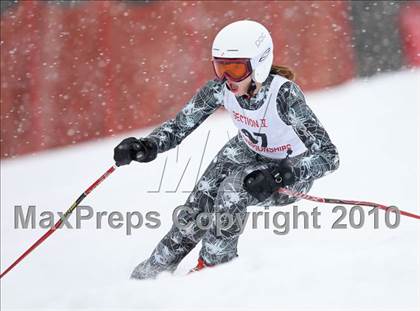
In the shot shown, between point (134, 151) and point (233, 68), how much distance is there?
0.71 m

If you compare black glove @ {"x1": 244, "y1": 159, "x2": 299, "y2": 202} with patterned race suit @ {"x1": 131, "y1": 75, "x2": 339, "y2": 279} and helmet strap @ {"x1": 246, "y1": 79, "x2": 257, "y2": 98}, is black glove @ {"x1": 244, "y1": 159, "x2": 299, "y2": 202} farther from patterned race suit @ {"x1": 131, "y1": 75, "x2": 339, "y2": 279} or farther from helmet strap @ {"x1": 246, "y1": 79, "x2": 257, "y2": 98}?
helmet strap @ {"x1": 246, "y1": 79, "x2": 257, "y2": 98}

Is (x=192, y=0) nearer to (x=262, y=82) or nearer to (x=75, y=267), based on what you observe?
(x=75, y=267)

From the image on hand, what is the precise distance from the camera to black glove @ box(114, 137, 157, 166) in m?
3.81

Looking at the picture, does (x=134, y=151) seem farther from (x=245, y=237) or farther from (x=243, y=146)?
(x=245, y=237)

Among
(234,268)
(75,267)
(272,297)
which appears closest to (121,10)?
(75,267)

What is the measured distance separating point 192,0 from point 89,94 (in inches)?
58.4

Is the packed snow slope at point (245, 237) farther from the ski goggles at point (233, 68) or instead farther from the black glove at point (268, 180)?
the ski goggles at point (233, 68)

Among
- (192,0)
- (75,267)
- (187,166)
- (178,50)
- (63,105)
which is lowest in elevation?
(75,267)

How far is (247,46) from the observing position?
358cm

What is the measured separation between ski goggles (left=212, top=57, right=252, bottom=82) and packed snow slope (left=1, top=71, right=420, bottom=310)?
2.96 ft

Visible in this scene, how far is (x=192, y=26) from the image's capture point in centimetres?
777

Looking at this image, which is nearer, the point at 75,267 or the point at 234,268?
the point at 234,268

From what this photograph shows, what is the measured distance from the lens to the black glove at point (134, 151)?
3.81m

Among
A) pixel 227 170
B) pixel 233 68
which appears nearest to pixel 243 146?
pixel 227 170
